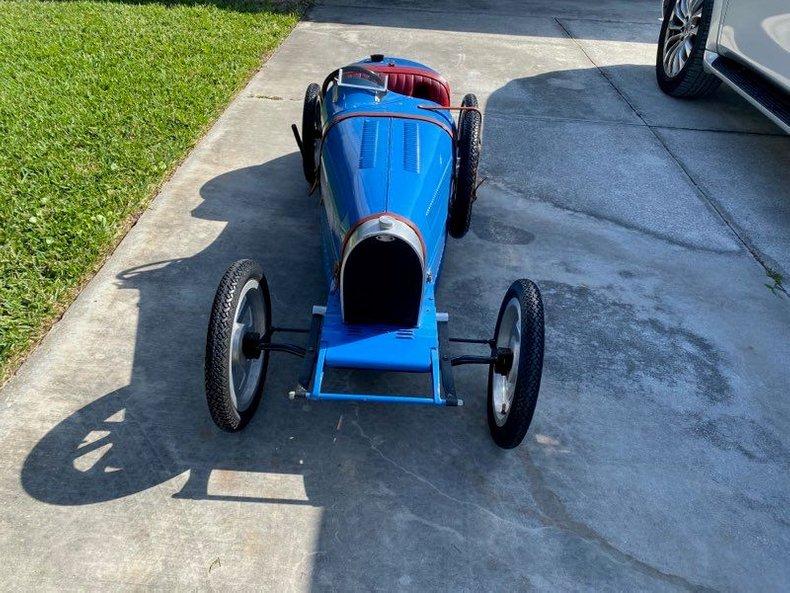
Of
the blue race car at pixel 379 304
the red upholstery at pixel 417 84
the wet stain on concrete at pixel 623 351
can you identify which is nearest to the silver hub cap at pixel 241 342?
the blue race car at pixel 379 304

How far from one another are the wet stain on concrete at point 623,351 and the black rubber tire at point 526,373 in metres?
0.70

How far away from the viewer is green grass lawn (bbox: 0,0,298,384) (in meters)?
4.08

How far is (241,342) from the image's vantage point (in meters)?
3.09

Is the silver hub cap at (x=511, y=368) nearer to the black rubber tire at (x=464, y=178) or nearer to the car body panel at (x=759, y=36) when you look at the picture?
the black rubber tire at (x=464, y=178)

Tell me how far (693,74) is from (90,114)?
6.10 m

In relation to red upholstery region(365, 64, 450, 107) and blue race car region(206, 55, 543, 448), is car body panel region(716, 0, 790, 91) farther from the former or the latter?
blue race car region(206, 55, 543, 448)

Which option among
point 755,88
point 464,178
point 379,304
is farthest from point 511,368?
point 755,88

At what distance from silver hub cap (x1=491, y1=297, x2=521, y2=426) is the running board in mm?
3259

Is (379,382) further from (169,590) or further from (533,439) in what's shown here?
(169,590)

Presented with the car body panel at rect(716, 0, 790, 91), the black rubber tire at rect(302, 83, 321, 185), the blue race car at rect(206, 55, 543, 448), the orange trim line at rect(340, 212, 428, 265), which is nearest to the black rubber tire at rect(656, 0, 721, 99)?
the car body panel at rect(716, 0, 790, 91)

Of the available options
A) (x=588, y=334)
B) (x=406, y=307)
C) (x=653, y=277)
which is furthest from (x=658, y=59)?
(x=406, y=307)

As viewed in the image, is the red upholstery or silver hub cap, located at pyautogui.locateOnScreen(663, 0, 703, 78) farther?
silver hub cap, located at pyautogui.locateOnScreen(663, 0, 703, 78)

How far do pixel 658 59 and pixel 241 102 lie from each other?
4.84 meters

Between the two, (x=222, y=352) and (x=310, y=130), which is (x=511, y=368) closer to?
(x=222, y=352)
